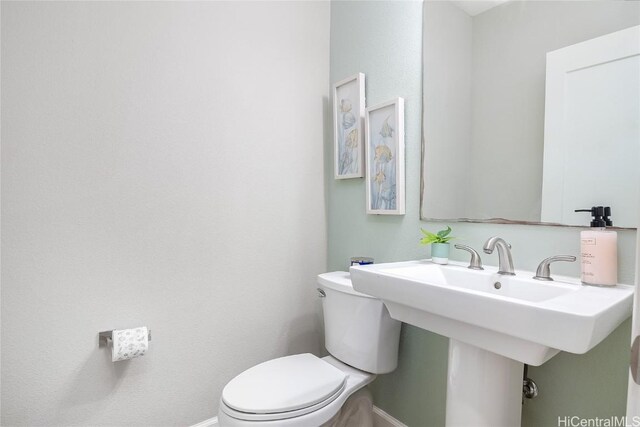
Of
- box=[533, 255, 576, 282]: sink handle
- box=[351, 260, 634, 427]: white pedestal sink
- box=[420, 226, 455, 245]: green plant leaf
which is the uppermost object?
box=[420, 226, 455, 245]: green plant leaf

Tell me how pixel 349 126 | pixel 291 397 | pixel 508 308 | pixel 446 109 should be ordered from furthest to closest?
pixel 349 126
pixel 446 109
pixel 291 397
pixel 508 308

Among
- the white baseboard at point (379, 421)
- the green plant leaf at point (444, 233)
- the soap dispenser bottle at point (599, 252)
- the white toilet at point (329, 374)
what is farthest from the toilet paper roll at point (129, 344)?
the soap dispenser bottle at point (599, 252)

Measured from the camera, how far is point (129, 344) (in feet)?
4.15

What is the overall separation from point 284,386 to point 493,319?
78cm

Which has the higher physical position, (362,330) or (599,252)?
(599,252)

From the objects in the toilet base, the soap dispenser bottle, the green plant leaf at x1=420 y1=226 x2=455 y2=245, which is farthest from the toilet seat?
the soap dispenser bottle

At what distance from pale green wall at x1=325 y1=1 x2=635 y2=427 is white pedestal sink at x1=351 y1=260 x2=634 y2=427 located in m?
0.13

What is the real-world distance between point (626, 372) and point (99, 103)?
1.88 m

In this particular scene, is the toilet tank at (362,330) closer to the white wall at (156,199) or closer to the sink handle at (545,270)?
the white wall at (156,199)

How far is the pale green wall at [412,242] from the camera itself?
95 cm

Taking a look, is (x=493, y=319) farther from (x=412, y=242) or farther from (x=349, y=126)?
(x=349, y=126)

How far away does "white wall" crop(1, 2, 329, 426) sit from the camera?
1.18 metres

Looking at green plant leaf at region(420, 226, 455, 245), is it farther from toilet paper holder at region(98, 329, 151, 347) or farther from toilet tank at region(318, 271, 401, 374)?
toilet paper holder at region(98, 329, 151, 347)

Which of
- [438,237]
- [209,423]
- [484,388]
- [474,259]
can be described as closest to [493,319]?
[484,388]
